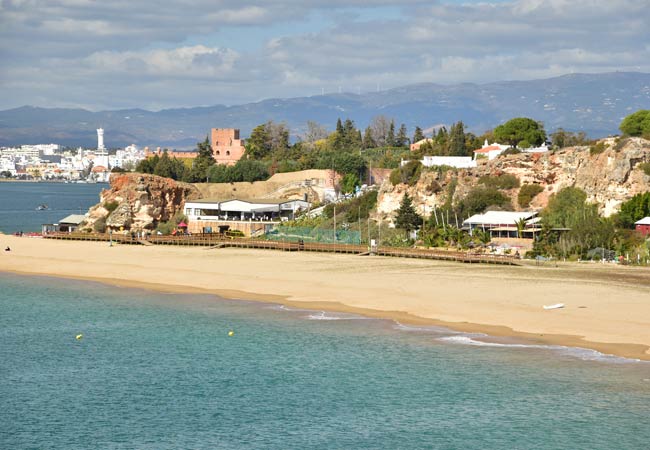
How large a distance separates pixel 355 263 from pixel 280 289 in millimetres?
8333

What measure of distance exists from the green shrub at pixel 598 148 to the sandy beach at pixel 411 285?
12.7m

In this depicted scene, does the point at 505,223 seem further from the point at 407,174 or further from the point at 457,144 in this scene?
the point at 457,144

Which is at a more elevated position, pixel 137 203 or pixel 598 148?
pixel 598 148

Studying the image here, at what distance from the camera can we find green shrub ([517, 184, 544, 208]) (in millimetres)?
55519

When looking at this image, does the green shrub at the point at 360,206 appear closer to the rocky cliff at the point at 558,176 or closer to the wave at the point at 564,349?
the rocky cliff at the point at 558,176

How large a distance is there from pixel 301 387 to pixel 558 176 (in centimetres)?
3635

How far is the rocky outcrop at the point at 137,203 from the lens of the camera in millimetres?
65000

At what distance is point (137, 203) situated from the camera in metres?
65.6

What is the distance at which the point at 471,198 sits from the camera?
182ft

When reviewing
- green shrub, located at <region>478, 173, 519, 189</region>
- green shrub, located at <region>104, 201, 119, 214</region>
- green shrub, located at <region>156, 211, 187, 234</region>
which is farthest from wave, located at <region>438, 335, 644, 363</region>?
green shrub, located at <region>104, 201, 119, 214</region>

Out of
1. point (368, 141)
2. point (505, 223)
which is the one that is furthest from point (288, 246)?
point (368, 141)

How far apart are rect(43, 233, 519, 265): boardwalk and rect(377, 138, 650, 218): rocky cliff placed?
29.3 ft

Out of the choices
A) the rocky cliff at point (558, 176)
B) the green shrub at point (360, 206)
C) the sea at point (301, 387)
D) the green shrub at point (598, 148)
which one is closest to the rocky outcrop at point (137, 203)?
the green shrub at point (360, 206)

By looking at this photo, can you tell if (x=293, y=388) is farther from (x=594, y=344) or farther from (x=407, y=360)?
(x=594, y=344)
